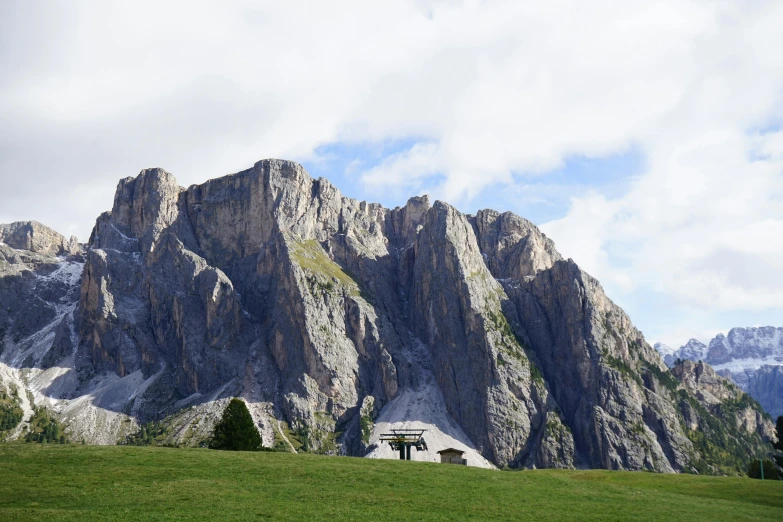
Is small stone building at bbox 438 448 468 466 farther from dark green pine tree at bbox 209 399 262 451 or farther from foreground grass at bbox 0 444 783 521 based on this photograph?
dark green pine tree at bbox 209 399 262 451

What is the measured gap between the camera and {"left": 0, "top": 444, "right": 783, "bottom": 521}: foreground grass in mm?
45094

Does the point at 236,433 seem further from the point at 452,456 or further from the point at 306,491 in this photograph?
the point at 306,491

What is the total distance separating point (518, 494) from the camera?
55625mm

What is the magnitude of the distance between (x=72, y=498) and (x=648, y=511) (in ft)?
147

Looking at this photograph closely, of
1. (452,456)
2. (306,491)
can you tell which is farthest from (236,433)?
(306,491)

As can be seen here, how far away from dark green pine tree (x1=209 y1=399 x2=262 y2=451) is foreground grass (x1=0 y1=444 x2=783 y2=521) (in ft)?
66.7

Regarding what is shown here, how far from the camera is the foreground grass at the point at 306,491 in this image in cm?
4509

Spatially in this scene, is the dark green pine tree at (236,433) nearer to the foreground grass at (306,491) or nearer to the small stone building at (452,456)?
the foreground grass at (306,491)

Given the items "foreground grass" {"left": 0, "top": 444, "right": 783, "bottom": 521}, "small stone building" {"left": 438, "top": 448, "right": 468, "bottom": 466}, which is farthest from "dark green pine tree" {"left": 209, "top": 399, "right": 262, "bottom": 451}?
"small stone building" {"left": 438, "top": 448, "right": 468, "bottom": 466}

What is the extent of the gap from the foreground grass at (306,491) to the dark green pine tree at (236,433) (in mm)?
20322

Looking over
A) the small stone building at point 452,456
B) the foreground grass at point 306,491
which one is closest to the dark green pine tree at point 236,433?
the foreground grass at point 306,491

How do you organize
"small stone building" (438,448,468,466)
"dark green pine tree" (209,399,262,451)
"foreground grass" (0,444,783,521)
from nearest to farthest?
"foreground grass" (0,444,783,521) → "small stone building" (438,448,468,466) → "dark green pine tree" (209,399,262,451)

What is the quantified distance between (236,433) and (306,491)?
40.6 m

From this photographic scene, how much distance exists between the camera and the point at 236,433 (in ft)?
293
